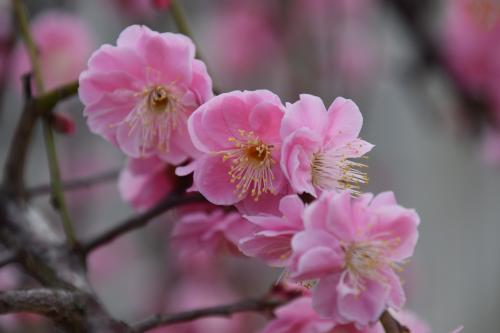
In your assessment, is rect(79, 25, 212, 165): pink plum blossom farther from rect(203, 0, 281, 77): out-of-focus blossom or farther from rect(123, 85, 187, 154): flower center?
rect(203, 0, 281, 77): out-of-focus blossom

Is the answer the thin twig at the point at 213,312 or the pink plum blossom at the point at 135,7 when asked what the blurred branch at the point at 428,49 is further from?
the thin twig at the point at 213,312

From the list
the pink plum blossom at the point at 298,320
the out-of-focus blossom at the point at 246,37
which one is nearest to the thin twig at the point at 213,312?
the pink plum blossom at the point at 298,320

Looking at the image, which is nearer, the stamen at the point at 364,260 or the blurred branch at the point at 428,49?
the stamen at the point at 364,260

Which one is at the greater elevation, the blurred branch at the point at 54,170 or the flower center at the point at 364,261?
the flower center at the point at 364,261

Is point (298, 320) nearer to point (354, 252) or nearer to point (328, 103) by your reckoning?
point (354, 252)

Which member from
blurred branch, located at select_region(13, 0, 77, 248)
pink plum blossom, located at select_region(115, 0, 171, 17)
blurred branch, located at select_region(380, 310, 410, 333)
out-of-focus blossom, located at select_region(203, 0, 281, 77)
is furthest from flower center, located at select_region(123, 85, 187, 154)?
out-of-focus blossom, located at select_region(203, 0, 281, 77)

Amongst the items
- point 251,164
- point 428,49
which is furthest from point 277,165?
point 428,49

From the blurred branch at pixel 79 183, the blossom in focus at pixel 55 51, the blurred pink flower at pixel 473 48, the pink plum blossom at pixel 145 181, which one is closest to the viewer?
the pink plum blossom at pixel 145 181

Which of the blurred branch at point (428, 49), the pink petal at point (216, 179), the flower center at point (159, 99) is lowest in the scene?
the pink petal at point (216, 179)
